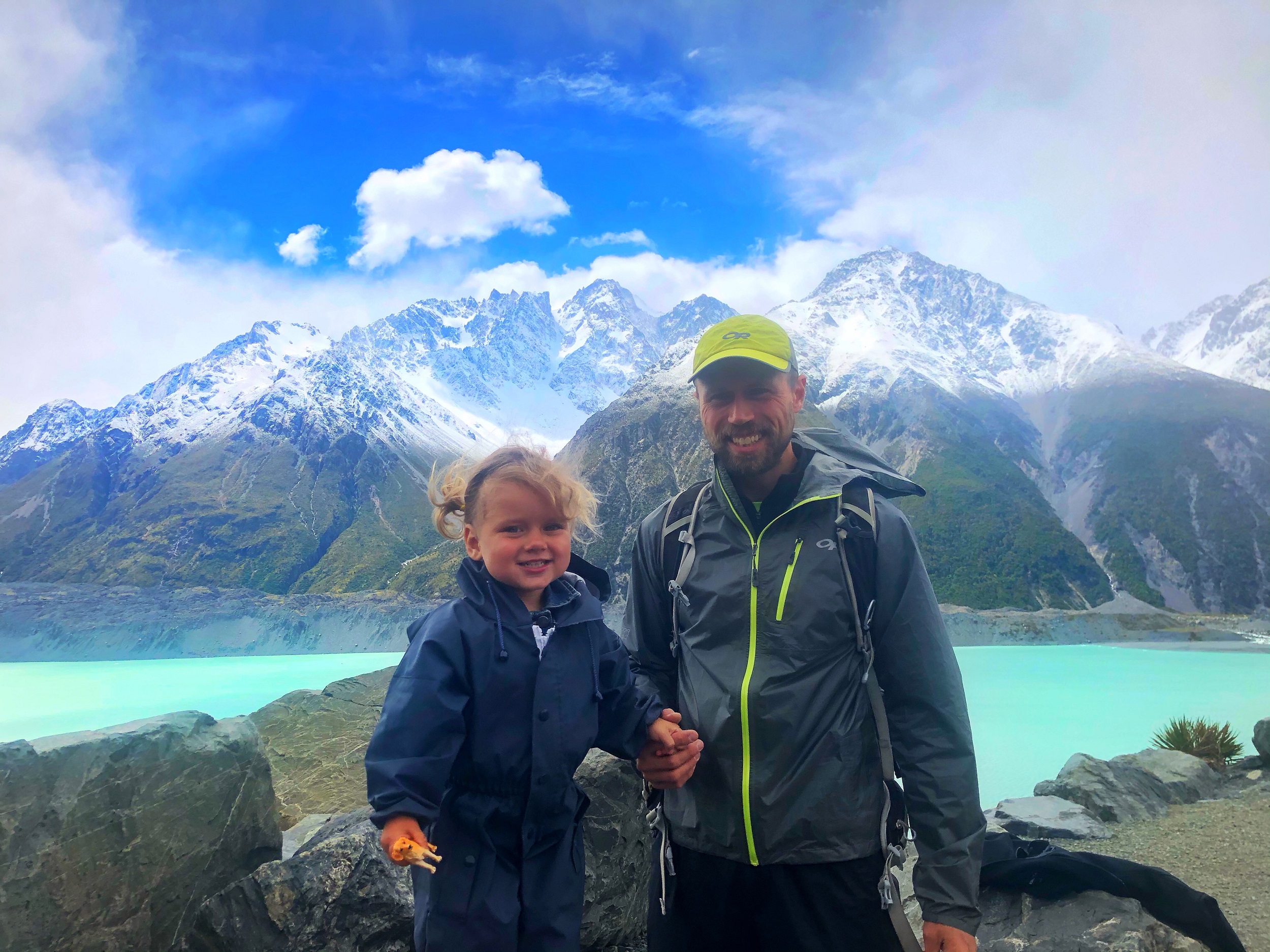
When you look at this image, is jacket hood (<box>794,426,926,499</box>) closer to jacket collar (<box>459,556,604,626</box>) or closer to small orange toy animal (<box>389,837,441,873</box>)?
jacket collar (<box>459,556,604,626</box>)

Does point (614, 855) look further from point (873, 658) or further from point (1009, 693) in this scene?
point (1009, 693)

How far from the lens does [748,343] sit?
96.5 inches

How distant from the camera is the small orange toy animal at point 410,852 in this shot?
1.78m

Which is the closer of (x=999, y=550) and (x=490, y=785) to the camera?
(x=490, y=785)

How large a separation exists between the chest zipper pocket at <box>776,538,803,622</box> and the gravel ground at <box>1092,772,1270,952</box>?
4382 mm

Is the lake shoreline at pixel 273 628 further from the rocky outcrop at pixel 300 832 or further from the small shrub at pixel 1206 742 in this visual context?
the rocky outcrop at pixel 300 832

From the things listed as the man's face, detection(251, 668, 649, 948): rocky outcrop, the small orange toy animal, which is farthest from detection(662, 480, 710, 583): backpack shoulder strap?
detection(251, 668, 649, 948): rocky outcrop

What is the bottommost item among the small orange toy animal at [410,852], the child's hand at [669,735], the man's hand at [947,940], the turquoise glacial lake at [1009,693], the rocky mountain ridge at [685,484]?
the turquoise glacial lake at [1009,693]

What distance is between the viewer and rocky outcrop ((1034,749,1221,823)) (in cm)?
753

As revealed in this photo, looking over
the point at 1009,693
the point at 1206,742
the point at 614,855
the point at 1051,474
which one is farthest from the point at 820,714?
the point at 1051,474

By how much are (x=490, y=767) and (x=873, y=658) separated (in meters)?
1.20

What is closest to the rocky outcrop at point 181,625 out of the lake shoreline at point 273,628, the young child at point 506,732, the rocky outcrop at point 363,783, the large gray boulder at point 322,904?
the lake shoreline at point 273,628

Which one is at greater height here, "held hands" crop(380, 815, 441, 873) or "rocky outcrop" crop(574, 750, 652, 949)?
"held hands" crop(380, 815, 441, 873)

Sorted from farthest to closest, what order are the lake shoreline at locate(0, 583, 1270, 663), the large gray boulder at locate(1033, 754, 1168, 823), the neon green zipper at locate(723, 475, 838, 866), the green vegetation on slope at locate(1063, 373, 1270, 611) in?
the green vegetation on slope at locate(1063, 373, 1270, 611) → the lake shoreline at locate(0, 583, 1270, 663) → the large gray boulder at locate(1033, 754, 1168, 823) → the neon green zipper at locate(723, 475, 838, 866)
